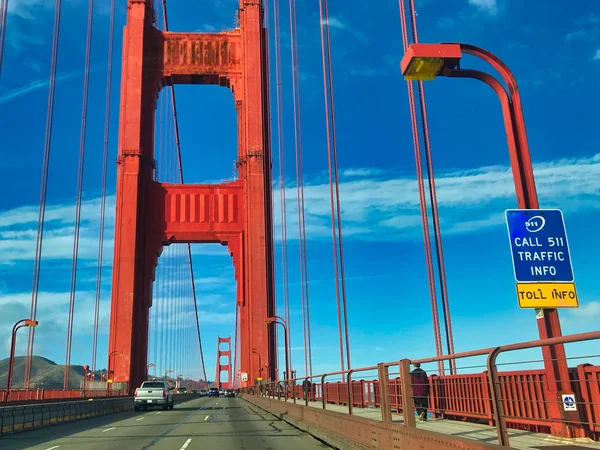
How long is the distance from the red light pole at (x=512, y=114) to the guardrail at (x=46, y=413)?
15.0 m

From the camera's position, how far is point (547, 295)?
6.16m

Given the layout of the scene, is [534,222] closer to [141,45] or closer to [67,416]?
[67,416]

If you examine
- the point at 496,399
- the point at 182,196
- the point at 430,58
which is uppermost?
the point at 182,196

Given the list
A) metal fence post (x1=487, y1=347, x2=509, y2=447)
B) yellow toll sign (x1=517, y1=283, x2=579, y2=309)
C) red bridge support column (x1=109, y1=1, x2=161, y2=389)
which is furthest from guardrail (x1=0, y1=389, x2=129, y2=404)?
metal fence post (x1=487, y1=347, x2=509, y2=447)

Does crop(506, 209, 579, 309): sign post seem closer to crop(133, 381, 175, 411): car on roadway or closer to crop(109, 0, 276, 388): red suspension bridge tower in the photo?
crop(133, 381, 175, 411): car on roadway

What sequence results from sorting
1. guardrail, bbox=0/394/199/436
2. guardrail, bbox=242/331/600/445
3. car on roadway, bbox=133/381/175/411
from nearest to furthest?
guardrail, bbox=242/331/600/445 → guardrail, bbox=0/394/199/436 → car on roadway, bbox=133/381/175/411

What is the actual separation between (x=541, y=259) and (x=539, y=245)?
19 centimetres

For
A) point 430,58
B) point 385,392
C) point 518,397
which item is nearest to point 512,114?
point 430,58

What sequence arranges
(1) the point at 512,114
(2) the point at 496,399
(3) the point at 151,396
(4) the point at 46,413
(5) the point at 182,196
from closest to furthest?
(2) the point at 496,399 < (1) the point at 512,114 < (4) the point at 46,413 < (3) the point at 151,396 < (5) the point at 182,196

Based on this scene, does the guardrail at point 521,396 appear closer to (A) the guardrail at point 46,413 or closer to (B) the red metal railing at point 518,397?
(B) the red metal railing at point 518,397

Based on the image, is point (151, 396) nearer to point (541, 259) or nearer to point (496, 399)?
point (541, 259)

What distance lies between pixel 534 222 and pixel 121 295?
35734 mm

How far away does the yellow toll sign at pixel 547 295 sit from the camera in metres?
6.13

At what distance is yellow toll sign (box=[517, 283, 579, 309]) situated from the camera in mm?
6129
